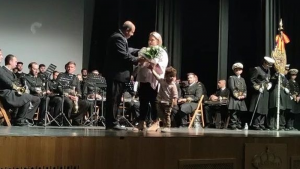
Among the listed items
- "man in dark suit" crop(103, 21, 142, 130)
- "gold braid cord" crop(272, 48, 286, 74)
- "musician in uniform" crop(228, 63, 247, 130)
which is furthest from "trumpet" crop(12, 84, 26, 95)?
"gold braid cord" crop(272, 48, 286, 74)

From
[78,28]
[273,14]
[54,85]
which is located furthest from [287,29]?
[54,85]

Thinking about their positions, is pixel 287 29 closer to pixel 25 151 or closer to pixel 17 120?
pixel 17 120

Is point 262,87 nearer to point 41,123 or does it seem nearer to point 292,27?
point 292,27

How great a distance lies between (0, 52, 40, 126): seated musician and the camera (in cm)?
686

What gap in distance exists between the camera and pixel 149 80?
5.33 meters

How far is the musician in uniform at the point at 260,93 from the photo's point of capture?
8492 mm

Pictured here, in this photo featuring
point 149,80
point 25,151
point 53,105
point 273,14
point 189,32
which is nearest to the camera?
point 25,151

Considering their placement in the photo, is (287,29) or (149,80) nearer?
(149,80)

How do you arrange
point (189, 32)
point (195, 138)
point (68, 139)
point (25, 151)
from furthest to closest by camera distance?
point (189, 32) → point (195, 138) → point (68, 139) → point (25, 151)

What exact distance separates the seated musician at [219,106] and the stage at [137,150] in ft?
12.7

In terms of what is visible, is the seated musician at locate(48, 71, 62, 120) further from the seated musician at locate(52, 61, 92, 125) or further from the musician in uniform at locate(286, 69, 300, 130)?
the musician in uniform at locate(286, 69, 300, 130)

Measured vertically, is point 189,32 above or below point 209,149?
above

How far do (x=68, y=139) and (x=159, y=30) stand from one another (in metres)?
6.99

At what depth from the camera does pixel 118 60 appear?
17.8 ft
